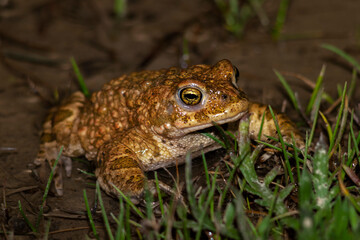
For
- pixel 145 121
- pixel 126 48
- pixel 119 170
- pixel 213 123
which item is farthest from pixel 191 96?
pixel 126 48

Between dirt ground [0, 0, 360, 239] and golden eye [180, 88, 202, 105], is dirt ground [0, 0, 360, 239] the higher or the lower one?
the higher one

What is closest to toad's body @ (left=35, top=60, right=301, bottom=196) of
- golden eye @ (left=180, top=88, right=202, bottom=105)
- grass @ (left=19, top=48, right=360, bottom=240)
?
golden eye @ (left=180, top=88, right=202, bottom=105)

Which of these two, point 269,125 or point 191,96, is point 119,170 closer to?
point 191,96

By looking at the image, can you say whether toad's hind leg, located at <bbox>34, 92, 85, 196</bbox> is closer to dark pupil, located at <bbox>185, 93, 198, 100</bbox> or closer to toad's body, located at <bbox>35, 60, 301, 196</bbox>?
toad's body, located at <bbox>35, 60, 301, 196</bbox>

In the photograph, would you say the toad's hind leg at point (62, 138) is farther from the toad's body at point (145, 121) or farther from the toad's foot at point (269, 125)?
the toad's foot at point (269, 125)

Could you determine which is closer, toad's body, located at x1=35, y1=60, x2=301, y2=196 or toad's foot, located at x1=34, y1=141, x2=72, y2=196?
toad's body, located at x1=35, y1=60, x2=301, y2=196

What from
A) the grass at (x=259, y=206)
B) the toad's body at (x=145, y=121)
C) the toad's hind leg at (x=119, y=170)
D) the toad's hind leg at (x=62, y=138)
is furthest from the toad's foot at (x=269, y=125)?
the toad's hind leg at (x=62, y=138)
